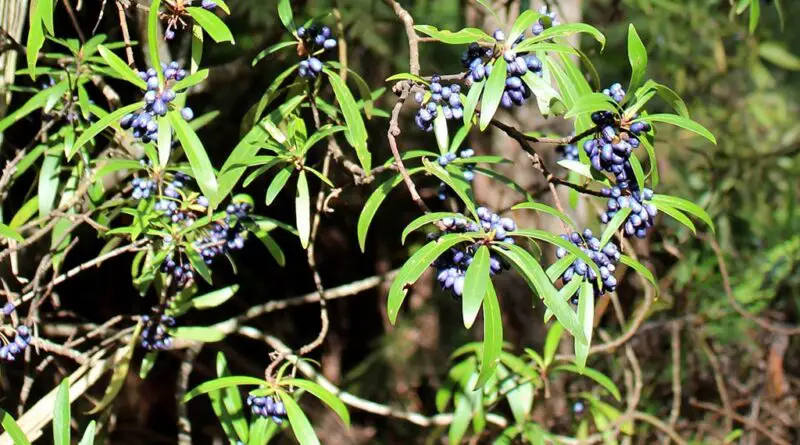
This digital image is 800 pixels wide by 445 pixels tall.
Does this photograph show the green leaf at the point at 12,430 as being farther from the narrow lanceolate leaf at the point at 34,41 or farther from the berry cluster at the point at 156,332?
the narrow lanceolate leaf at the point at 34,41

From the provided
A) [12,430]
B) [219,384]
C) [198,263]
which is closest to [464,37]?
[198,263]

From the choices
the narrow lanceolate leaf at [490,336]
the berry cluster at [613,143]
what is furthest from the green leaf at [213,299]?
the berry cluster at [613,143]

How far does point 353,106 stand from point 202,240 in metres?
0.39

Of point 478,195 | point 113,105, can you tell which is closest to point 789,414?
point 478,195

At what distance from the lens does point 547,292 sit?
1224mm

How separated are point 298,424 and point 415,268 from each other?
45 cm

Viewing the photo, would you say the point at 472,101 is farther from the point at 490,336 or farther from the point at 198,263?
the point at 198,263

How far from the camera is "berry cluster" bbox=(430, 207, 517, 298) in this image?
4.17ft

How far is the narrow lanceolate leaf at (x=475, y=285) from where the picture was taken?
3.84 ft

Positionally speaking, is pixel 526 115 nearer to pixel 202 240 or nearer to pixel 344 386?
pixel 344 386

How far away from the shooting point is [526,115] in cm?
285

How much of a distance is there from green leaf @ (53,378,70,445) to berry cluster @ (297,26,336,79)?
0.72 metres

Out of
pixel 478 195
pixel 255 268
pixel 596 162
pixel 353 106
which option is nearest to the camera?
pixel 596 162

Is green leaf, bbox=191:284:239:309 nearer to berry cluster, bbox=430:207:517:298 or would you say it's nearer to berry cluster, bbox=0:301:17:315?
berry cluster, bbox=0:301:17:315
